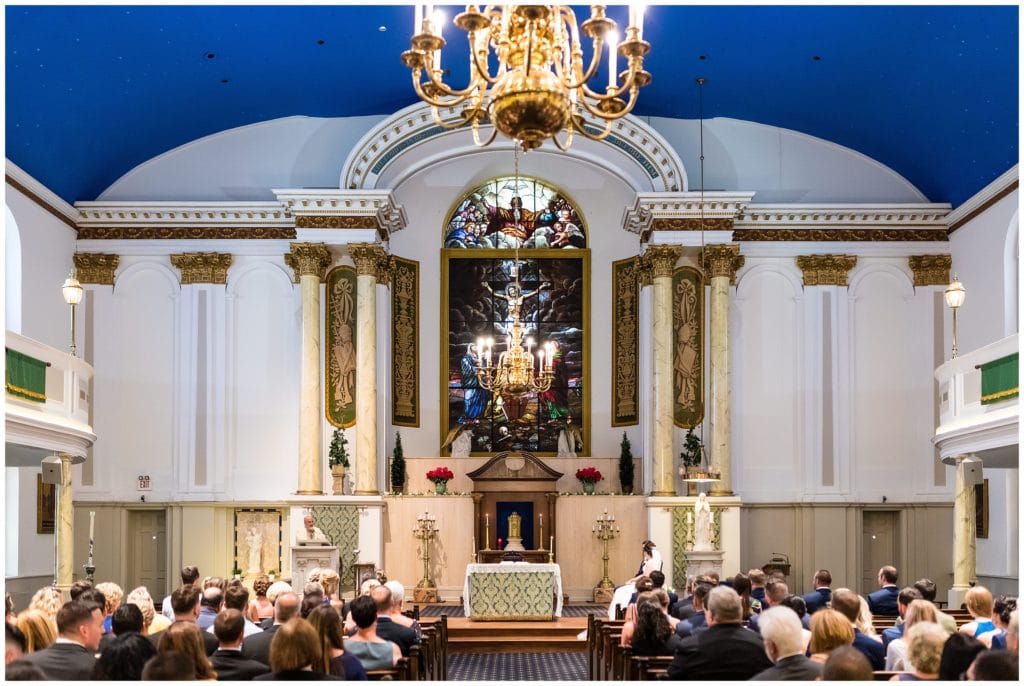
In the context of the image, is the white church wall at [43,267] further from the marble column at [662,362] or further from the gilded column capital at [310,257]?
the marble column at [662,362]

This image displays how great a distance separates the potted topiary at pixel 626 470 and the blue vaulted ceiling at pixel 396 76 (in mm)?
5594

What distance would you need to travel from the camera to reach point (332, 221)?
20.2m

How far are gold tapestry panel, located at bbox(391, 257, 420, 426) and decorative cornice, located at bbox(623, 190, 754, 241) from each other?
436 cm

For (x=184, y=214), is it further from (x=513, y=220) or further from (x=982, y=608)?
(x=982, y=608)

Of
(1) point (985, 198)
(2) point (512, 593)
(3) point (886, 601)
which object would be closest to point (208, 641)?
(3) point (886, 601)

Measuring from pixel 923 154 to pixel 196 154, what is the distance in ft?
38.5

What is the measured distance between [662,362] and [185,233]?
8064 millimetres

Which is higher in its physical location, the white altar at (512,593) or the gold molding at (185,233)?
the gold molding at (185,233)

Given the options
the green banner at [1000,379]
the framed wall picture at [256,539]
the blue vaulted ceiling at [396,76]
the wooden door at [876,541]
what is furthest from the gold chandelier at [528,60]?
the wooden door at [876,541]

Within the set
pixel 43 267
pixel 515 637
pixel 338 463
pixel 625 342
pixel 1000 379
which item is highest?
pixel 43 267

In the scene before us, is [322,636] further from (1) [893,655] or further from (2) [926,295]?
(2) [926,295]

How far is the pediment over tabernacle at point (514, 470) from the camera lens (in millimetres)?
20406

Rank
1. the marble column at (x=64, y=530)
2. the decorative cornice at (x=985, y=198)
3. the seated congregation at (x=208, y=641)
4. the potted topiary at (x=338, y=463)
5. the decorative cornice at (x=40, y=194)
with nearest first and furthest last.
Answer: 1. the seated congregation at (x=208, y=641)
2. the marble column at (x=64, y=530)
3. the decorative cornice at (x=40, y=194)
4. the decorative cornice at (x=985, y=198)
5. the potted topiary at (x=338, y=463)

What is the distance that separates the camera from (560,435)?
22125 millimetres
